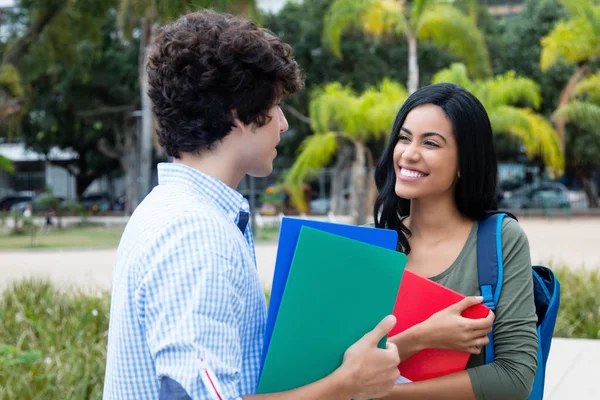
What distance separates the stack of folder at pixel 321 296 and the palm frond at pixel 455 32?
2037 centimetres

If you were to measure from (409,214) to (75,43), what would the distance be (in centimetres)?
1513

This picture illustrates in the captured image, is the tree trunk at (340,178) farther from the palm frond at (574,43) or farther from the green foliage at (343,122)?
the green foliage at (343,122)

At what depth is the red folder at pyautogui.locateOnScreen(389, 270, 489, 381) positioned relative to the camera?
188 centimetres

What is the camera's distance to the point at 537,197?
105 ft

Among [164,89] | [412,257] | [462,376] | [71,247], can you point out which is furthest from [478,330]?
[71,247]

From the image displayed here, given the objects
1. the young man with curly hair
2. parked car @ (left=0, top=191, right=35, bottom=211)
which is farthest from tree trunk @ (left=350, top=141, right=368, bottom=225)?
parked car @ (left=0, top=191, right=35, bottom=211)

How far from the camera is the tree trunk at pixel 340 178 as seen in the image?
3050 cm

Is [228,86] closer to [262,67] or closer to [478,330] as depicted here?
[262,67]

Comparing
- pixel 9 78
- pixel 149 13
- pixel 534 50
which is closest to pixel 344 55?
pixel 534 50

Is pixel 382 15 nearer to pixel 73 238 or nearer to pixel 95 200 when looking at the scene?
pixel 73 238

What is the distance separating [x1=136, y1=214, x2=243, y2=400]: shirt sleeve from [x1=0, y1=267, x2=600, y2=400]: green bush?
2.93 m

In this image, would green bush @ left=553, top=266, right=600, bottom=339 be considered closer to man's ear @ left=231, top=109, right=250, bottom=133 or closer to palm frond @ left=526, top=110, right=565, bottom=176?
man's ear @ left=231, top=109, right=250, bottom=133

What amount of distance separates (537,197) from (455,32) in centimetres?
1310

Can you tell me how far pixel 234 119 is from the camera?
55.9 inches
